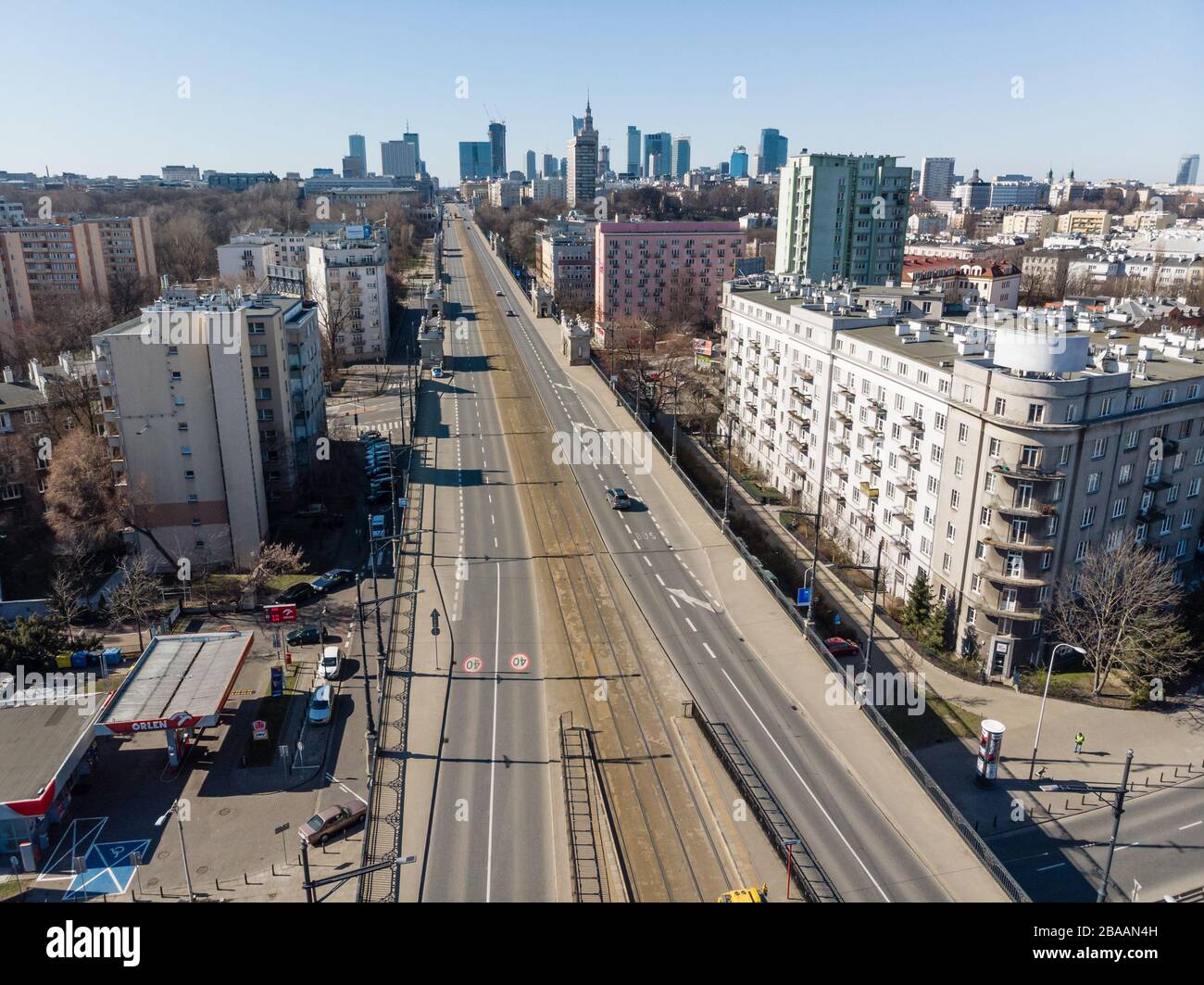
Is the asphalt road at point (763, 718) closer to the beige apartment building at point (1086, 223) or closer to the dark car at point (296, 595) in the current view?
the dark car at point (296, 595)

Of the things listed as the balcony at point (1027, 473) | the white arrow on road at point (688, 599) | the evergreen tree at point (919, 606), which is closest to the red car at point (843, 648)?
the evergreen tree at point (919, 606)

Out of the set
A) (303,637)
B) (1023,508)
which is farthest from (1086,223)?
(303,637)

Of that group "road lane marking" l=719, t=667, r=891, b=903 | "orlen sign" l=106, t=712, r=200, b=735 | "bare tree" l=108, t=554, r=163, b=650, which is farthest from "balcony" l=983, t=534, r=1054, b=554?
"bare tree" l=108, t=554, r=163, b=650

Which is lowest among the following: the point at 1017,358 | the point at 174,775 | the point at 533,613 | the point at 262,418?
the point at 174,775

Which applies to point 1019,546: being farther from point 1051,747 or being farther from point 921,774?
point 921,774

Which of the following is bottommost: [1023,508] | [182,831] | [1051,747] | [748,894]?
[1051,747]
